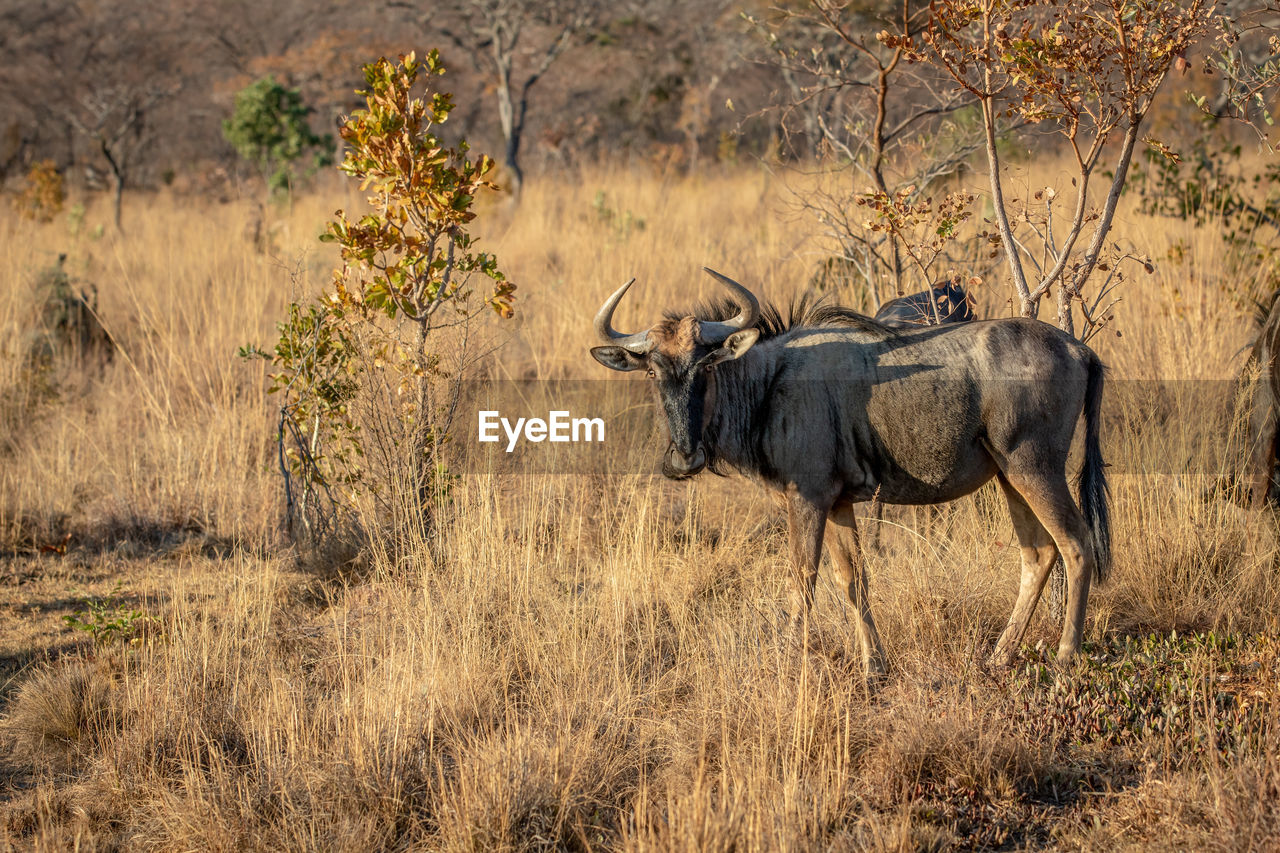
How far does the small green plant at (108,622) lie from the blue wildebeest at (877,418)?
98.2 inches

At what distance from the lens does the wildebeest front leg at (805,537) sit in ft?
14.0

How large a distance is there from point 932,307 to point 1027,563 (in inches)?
55.9

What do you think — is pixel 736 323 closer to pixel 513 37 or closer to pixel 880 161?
pixel 880 161

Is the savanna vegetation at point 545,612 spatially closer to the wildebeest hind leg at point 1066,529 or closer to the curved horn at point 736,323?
the wildebeest hind leg at point 1066,529

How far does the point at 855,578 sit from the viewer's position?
4488mm

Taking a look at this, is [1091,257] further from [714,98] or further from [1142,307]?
[714,98]

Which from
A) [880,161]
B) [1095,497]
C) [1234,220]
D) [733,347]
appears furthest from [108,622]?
[1234,220]

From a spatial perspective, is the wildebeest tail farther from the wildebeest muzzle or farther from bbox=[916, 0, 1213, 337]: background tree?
the wildebeest muzzle

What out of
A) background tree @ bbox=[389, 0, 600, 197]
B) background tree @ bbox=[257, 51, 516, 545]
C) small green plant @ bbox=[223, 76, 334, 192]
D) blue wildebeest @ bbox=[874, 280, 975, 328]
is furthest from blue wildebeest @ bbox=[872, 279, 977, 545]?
small green plant @ bbox=[223, 76, 334, 192]

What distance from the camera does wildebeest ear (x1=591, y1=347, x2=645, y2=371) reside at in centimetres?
423

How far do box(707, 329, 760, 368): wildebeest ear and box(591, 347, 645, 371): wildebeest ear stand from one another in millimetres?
296

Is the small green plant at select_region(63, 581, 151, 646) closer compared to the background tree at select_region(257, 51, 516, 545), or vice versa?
the small green plant at select_region(63, 581, 151, 646)

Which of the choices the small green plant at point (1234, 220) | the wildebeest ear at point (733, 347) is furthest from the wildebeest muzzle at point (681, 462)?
the small green plant at point (1234, 220)

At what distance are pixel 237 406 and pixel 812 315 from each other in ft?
15.3
